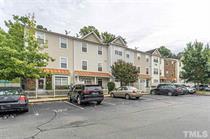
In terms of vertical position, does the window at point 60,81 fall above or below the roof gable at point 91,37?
below

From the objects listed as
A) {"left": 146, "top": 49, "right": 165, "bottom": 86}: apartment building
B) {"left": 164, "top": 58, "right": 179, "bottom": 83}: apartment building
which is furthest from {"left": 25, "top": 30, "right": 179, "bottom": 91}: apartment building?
{"left": 164, "top": 58, "right": 179, "bottom": 83}: apartment building

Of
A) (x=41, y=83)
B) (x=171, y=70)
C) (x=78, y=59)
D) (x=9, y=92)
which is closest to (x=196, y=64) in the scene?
(x=171, y=70)

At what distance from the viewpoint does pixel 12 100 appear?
11016 millimetres

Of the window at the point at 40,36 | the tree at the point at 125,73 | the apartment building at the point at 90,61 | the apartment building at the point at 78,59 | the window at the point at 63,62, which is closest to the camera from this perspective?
the window at the point at 40,36

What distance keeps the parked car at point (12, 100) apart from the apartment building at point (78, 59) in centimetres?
1156

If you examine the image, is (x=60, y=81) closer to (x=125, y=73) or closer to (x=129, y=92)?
(x=125, y=73)

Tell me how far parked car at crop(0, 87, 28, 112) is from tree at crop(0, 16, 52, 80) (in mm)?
5845

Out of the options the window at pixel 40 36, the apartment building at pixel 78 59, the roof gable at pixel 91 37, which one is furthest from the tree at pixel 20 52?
the roof gable at pixel 91 37

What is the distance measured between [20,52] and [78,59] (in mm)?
11707

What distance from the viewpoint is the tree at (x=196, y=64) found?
36.5 metres

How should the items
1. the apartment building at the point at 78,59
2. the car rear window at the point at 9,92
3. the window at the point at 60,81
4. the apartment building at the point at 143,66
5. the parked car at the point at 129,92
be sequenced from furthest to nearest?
the apartment building at the point at 143,66 → the window at the point at 60,81 → the apartment building at the point at 78,59 → the parked car at the point at 129,92 → the car rear window at the point at 9,92

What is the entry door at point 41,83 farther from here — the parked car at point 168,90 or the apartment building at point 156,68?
the apartment building at point 156,68

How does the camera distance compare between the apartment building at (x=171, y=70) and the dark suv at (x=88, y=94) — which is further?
the apartment building at (x=171, y=70)

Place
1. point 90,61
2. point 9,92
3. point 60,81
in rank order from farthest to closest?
1. point 90,61
2. point 60,81
3. point 9,92
